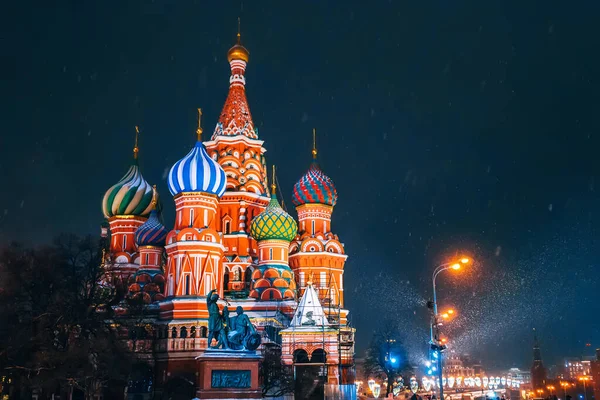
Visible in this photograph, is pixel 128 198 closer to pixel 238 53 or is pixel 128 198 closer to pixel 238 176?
pixel 238 176

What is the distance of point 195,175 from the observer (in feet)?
143

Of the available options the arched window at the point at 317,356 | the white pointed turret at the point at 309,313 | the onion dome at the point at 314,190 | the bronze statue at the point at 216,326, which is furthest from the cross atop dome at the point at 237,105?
the bronze statue at the point at 216,326

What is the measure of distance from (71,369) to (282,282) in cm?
1810

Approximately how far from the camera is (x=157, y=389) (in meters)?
39.8

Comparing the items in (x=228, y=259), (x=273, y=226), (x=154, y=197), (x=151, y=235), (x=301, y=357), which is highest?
(x=154, y=197)

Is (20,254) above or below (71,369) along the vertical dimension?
above

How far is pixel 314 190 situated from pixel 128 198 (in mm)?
15010

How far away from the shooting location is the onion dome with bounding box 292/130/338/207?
2087 inches

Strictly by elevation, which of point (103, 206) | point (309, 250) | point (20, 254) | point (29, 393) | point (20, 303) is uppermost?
point (103, 206)

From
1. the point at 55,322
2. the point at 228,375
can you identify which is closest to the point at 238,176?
the point at 55,322

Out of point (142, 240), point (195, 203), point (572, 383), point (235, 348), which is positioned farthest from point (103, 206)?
point (572, 383)

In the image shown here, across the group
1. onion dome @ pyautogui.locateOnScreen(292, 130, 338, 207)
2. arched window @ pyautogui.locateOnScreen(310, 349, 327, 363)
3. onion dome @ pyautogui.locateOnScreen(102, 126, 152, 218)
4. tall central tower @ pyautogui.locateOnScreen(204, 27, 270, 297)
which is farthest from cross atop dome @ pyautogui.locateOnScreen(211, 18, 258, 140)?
arched window @ pyautogui.locateOnScreen(310, 349, 327, 363)

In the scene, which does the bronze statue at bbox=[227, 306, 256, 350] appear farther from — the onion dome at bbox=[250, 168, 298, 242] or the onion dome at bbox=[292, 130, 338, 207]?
the onion dome at bbox=[292, 130, 338, 207]

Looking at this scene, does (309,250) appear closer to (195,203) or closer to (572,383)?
(195,203)
